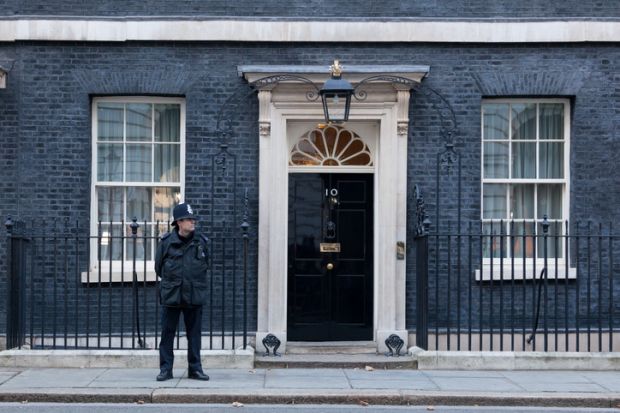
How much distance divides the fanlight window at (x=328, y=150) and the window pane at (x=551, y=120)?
236 cm

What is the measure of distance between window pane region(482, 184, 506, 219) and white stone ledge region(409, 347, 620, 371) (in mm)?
2298

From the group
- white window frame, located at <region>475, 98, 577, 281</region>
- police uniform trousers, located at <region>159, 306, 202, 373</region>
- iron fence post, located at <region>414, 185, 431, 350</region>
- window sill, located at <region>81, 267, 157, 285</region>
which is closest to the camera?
police uniform trousers, located at <region>159, 306, 202, 373</region>

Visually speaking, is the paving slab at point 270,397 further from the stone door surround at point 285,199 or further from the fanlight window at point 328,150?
the fanlight window at point 328,150

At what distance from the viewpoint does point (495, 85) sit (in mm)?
12555

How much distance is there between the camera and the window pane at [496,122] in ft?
42.2

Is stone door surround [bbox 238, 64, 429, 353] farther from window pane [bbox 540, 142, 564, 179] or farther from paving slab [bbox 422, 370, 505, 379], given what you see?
window pane [bbox 540, 142, 564, 179]

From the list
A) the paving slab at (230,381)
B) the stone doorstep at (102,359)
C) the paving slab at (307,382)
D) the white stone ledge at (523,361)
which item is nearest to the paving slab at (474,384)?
the white stone ledge at (523,361)

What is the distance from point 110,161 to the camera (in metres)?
12.7

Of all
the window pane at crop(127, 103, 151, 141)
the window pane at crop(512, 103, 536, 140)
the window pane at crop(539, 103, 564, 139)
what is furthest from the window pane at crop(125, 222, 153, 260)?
the window pane at crop(539, 103, 564, 139)

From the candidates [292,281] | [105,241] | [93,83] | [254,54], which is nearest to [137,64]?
[93,83]

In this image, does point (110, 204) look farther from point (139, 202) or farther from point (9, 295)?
point (9, 295)

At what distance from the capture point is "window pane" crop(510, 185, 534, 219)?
1290 cm

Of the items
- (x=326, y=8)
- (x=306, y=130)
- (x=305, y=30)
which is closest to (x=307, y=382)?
(x=306, y=130)

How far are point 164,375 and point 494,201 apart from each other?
5152 millimetres
